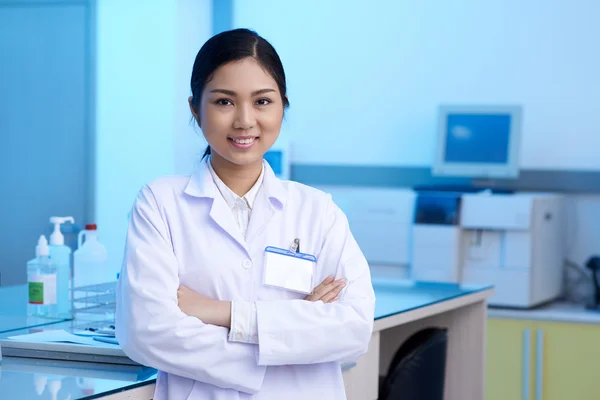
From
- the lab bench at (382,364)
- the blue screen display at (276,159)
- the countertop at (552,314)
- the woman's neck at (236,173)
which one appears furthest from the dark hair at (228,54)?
the blue screen display at (276,159)

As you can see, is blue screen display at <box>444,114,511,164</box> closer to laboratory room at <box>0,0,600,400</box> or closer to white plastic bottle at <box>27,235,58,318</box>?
laboratory room at <box>0,0,600,400</box>

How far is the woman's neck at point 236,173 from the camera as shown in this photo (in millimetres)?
1699

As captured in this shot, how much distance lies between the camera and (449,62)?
457 centimetres

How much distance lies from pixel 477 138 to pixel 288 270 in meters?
2.63

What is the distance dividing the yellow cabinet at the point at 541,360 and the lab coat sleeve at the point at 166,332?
2.57 meters

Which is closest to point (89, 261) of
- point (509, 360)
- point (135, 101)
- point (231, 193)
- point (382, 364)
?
point (231, 193)

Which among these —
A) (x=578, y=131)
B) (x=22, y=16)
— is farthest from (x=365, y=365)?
(x=22, y=16)

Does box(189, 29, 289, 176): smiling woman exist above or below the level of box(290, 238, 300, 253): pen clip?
above

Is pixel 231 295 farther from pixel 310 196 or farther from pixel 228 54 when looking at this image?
pixel 228 54

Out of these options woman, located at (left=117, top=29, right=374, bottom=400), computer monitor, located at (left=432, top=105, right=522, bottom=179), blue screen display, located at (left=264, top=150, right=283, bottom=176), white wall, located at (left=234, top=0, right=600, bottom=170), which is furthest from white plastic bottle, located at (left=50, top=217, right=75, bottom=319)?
white wall, located at (left=234, top=0, right=600, bottom=170)

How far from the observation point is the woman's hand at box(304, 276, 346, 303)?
1.66 m

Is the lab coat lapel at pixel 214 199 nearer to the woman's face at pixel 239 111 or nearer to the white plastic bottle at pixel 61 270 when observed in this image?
the woman's face at pixel 239 111

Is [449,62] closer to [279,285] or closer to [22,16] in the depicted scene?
[22,16]

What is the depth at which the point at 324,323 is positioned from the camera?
5.20ft
